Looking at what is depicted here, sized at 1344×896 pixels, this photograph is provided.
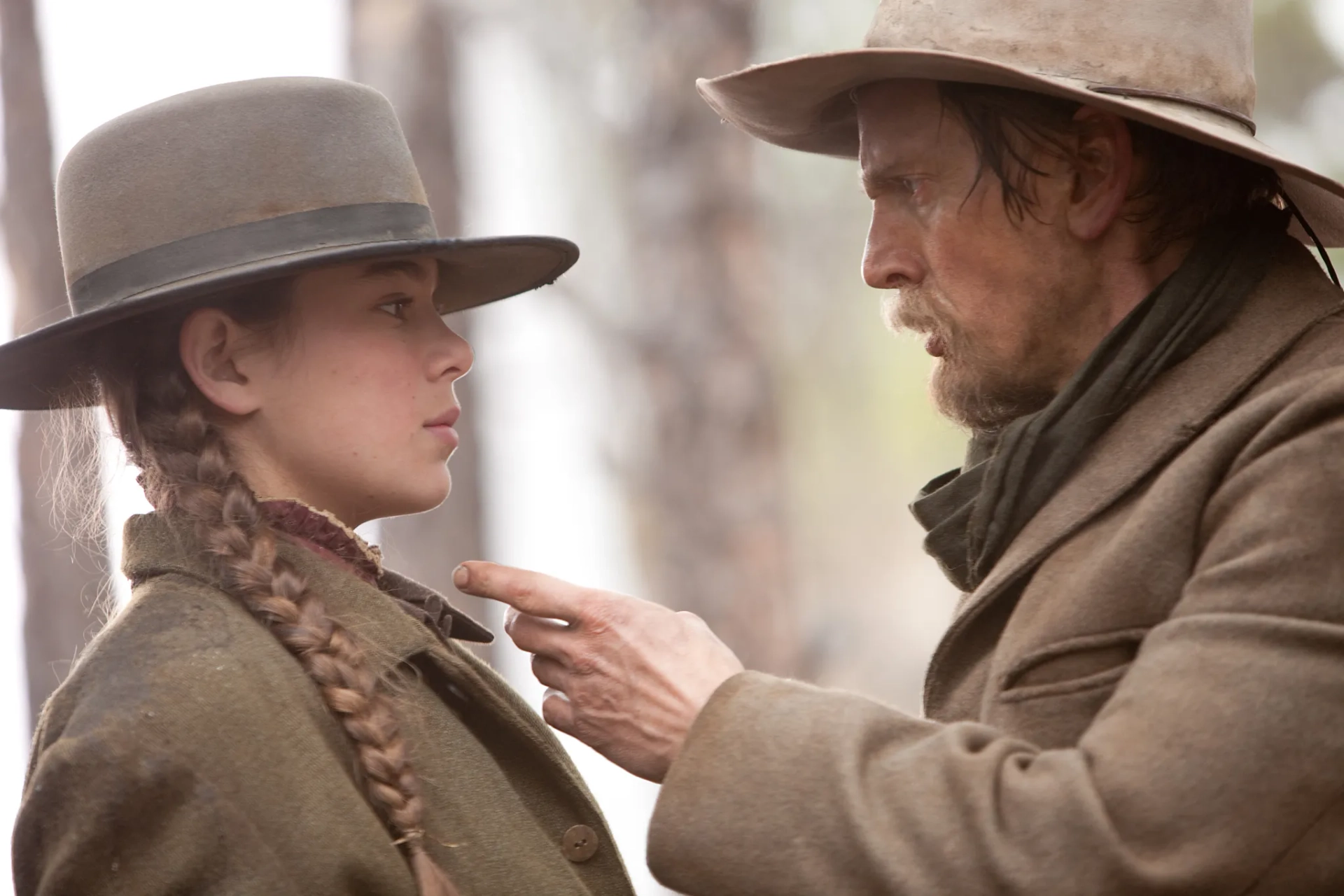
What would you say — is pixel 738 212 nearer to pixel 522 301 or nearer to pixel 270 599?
pixel 522 301

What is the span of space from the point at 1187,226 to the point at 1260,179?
0.19 metres

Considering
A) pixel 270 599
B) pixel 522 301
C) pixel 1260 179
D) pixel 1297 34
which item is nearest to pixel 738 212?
pixel 522 301

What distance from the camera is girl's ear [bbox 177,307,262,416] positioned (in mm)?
2434

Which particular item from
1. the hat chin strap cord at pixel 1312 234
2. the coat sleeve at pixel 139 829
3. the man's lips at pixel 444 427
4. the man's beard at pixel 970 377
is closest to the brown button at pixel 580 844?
the coat sleeve at pixel 139 829

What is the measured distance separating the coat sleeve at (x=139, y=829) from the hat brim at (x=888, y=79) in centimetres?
159

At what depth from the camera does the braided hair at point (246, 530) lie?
2.22 meters

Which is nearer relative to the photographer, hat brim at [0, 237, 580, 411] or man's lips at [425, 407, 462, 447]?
hat brim at [0, 237, 580, 411]

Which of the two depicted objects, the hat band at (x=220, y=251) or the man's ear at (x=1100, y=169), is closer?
the hat band at (x=220, y=251)

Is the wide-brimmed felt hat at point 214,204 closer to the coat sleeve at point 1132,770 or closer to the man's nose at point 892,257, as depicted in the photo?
the man's nose at point 892,257

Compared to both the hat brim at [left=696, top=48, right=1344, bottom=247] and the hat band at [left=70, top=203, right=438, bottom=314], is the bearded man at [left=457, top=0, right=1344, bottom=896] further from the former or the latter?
the hat band at [left=70, top=203, right=438, bottom=314]

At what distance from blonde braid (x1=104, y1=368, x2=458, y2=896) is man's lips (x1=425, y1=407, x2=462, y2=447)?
1.10ft

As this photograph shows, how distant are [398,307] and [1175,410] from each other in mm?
1330

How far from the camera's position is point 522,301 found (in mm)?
9141

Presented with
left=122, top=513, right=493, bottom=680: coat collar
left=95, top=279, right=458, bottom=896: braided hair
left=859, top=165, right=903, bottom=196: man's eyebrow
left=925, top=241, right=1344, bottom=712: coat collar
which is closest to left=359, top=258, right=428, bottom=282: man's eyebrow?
left=95, top=279, right=458, bottom=896: braided hair
